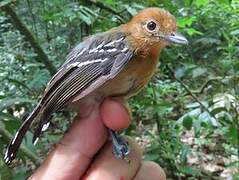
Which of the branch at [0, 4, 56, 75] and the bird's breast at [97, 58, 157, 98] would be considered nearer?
the bird's breast at [97, 58, 157, 98]

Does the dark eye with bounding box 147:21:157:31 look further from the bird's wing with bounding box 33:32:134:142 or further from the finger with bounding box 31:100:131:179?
the finger with bounding box 31:100:131:179

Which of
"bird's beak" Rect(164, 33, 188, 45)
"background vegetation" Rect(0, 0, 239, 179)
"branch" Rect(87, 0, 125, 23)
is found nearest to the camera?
"bird's beak" Rect(164, 33, 188, 45)

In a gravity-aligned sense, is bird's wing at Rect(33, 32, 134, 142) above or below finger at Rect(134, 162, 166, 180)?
above

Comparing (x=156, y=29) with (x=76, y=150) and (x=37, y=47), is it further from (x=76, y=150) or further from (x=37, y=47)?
(x=37, y=47)

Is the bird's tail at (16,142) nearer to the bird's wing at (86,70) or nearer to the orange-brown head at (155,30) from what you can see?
the bird's wing at (86,70)

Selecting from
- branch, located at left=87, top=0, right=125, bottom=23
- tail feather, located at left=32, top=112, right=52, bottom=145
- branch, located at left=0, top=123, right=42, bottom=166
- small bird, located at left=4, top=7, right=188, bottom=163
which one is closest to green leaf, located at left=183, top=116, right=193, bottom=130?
branch, located at left=87, top=0, right=125, bottom=23

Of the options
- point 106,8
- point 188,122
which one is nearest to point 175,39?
point 188,122
